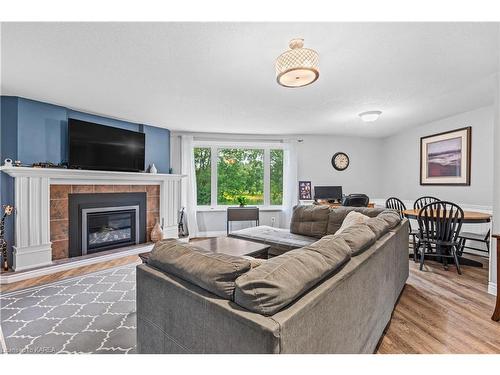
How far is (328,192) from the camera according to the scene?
5.40m

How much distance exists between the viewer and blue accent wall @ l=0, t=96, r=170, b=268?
303cm

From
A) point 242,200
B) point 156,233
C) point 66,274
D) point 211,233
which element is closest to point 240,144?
point 242,200

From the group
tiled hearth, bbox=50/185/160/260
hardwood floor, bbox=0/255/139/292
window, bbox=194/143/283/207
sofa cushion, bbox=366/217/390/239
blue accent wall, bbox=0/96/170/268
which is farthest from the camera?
window, bbox=194/143/283/207

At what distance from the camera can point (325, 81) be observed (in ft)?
8.70

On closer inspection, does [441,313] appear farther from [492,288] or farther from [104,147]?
[104,147]

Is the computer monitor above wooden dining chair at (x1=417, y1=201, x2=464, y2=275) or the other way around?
above

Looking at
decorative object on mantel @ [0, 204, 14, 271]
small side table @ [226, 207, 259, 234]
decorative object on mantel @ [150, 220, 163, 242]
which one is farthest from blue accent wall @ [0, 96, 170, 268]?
small side table @ [226, 207, 259, 234]

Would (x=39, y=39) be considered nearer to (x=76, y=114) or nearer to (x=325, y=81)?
(x=76, y=114)

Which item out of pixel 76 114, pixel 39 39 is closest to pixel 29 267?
pixel 76 114

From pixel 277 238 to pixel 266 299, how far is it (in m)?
2.25

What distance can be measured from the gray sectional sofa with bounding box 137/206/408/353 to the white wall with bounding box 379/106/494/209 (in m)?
3.43

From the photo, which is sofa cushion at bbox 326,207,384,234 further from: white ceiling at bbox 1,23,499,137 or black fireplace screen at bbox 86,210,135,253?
black fireplace screen at bbox 86,210,135,253

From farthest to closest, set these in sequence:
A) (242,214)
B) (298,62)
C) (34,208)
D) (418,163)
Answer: (242,214), (418,163), (34,208), (298,62)

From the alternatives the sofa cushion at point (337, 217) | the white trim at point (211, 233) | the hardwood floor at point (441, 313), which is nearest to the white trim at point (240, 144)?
the white trim at point (211, 233)
